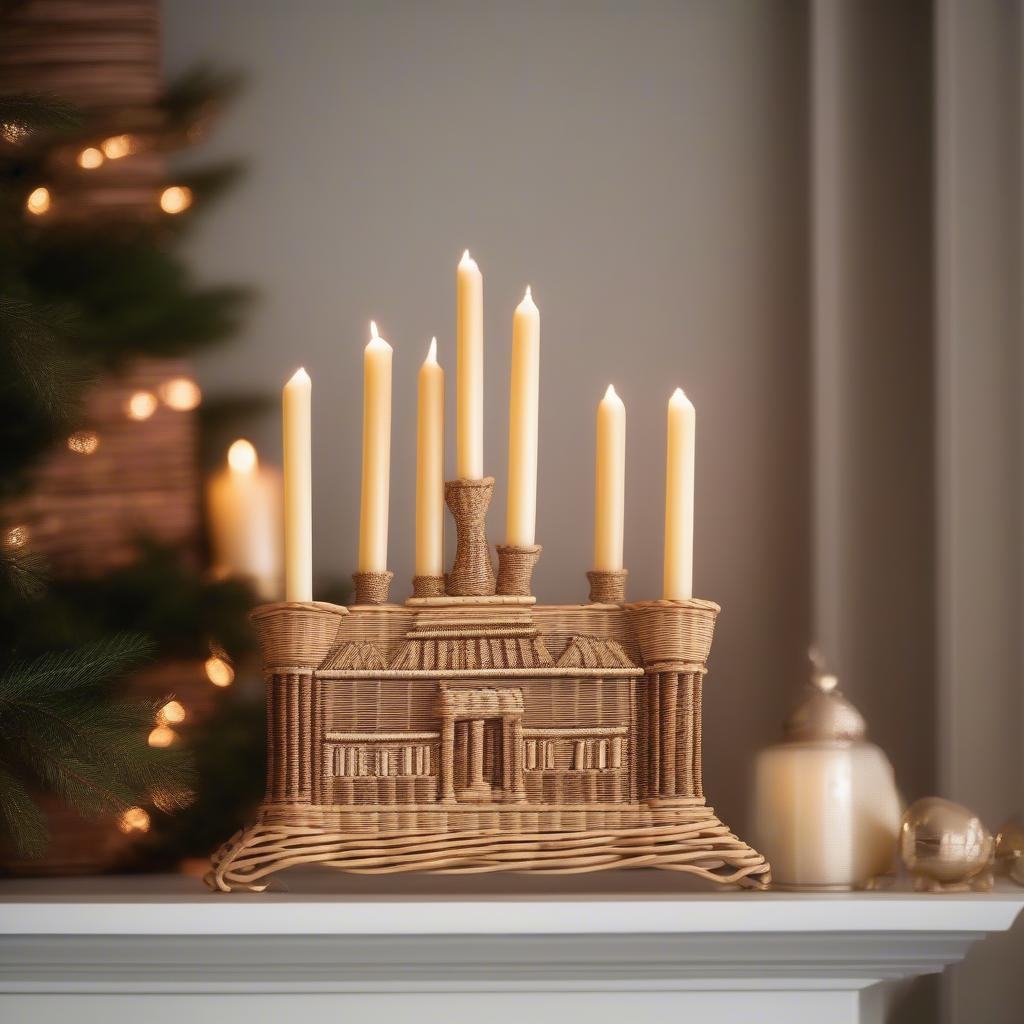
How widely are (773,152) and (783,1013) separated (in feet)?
2.32

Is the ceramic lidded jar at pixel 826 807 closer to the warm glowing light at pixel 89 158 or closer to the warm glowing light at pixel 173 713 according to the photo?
the warm glowing light at pixel 173 713

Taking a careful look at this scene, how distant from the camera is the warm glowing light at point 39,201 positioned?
100 cm

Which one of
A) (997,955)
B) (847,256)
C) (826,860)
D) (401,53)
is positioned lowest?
(997,955)

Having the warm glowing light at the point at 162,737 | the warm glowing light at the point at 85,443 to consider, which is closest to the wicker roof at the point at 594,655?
the warm glowing light at the point at 162,737

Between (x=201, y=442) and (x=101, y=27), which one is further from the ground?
(x=101, y=27)

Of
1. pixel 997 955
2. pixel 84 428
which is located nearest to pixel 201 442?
pixel 84 428

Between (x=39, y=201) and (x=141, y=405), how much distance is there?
19 cm

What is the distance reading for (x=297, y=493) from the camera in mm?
748

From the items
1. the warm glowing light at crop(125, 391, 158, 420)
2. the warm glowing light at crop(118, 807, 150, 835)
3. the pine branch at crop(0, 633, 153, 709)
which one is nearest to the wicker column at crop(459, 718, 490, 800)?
the pine branch at crop(0, 633, 153, 709)

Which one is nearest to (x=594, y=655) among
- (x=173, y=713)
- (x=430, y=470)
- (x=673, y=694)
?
(x=673, y=694)

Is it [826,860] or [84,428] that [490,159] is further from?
[826,860]

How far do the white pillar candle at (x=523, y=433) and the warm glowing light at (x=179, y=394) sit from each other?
1.17 feet

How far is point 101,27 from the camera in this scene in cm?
104

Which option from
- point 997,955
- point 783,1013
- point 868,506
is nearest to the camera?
point 783,1013
